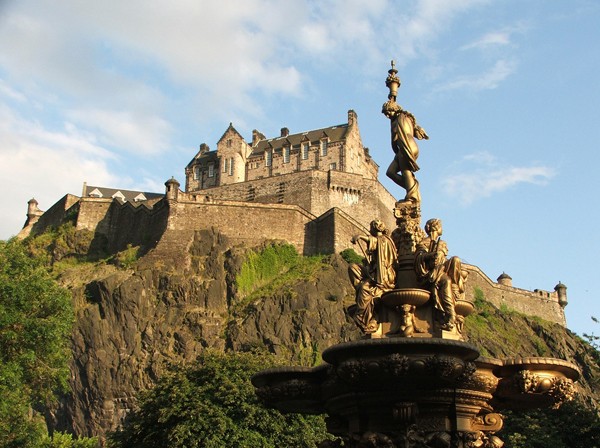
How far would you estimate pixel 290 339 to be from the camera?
46.9m

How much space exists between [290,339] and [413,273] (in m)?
37.4

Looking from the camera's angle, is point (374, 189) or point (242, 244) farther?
point (374, 189)

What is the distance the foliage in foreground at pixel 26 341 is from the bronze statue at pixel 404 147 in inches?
703

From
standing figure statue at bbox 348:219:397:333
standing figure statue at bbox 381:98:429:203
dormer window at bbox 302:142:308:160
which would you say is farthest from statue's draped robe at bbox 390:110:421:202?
dormer window at bbox 302:142:308:160

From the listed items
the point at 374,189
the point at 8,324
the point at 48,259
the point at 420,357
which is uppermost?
the point at 374,189

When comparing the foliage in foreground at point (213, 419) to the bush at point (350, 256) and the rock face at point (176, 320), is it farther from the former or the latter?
the bush at point (350, 256)

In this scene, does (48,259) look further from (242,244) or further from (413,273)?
(413,273)

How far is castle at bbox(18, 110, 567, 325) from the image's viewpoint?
5769 cm

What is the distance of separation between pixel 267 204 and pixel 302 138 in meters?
16.8

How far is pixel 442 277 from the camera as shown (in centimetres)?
965

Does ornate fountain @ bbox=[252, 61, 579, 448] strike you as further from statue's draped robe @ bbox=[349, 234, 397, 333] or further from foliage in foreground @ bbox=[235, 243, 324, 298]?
foliage in foreground @ bbox=[235, 243, 324, 298]

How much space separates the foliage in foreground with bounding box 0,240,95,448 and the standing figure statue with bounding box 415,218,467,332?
60.6ft

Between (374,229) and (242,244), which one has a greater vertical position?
(242,244)

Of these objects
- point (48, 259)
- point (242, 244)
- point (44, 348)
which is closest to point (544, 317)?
point (242, 244)
